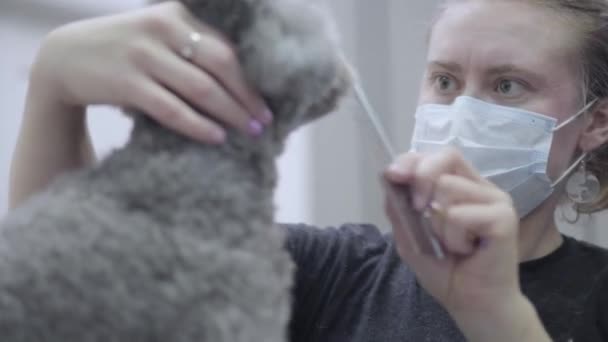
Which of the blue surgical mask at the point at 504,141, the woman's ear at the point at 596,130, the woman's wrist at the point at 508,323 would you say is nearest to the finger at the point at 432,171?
the woman's wrist at the point at 508,323

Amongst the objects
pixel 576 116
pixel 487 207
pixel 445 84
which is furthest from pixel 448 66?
pixel 487 207

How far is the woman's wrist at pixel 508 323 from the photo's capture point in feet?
1.56

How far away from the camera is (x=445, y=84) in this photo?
717 millimetres

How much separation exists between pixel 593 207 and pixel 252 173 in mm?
692

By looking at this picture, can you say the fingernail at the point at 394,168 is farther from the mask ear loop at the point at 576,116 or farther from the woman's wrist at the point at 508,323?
the mask ear loop at the point at 576,116

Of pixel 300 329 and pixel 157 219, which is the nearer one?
pixel 157 219

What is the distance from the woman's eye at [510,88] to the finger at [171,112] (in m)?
0.48

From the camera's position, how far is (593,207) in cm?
82

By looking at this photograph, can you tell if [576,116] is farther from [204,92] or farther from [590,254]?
[204,92]

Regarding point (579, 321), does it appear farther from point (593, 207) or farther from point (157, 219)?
point (157, 219)

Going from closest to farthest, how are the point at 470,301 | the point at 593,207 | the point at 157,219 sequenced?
the point at 157,219, the point at 470,301, the point at 593,207

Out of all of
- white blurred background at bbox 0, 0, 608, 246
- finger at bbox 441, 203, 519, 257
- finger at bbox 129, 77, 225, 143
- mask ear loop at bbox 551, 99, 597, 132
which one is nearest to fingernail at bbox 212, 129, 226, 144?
finger at bbox 129, 77, 225, 143

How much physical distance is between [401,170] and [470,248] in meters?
0.11

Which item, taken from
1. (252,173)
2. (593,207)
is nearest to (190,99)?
(252,173)
